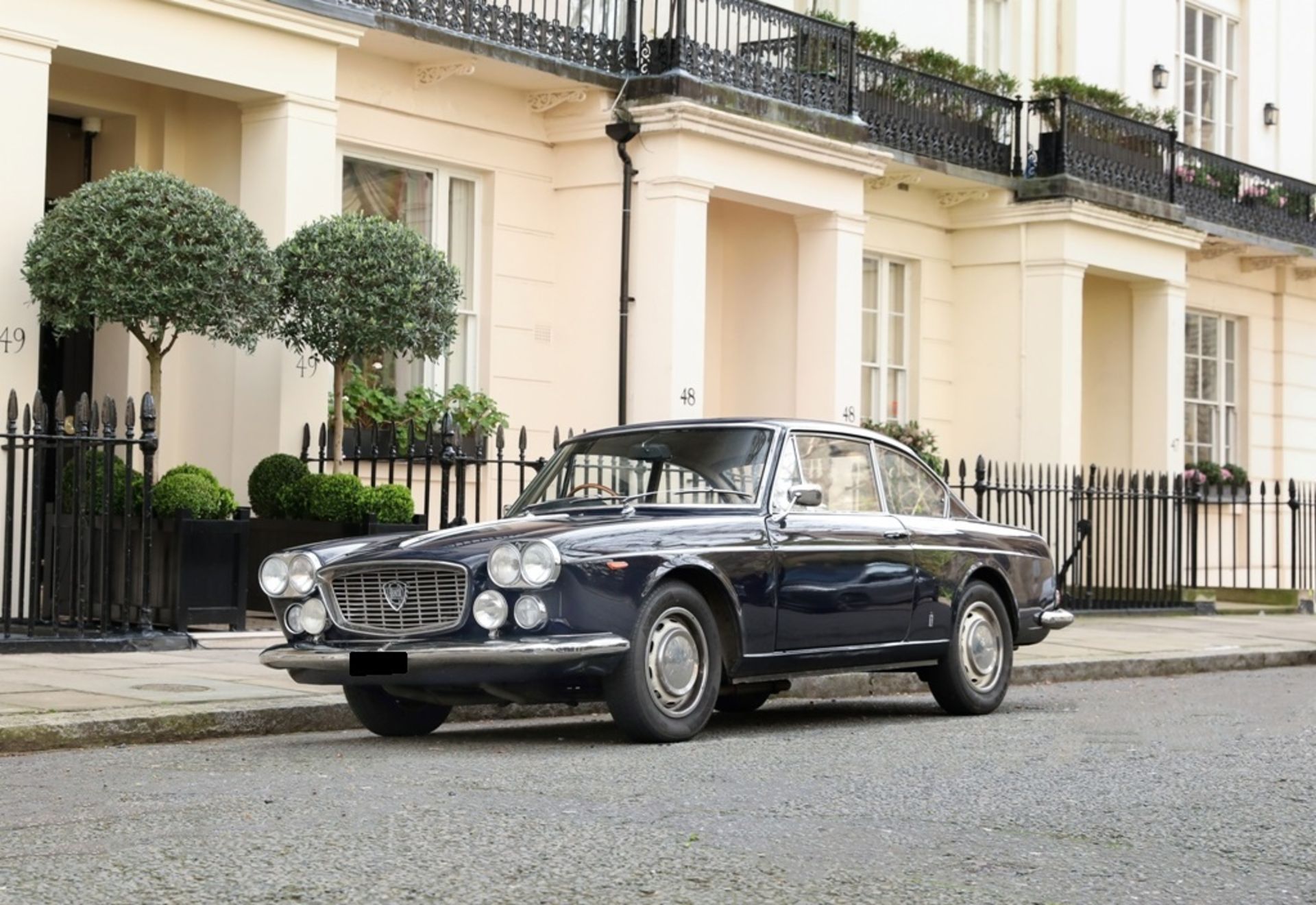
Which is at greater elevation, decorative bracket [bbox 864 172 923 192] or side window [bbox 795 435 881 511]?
decorative bracket [bbox 864 172 923 192]

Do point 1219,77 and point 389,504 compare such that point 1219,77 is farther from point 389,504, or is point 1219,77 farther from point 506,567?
point 506,567

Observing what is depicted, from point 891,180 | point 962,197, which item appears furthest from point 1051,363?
point 891,180

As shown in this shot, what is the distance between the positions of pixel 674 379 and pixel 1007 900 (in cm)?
1283

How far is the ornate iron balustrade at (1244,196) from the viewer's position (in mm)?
25172

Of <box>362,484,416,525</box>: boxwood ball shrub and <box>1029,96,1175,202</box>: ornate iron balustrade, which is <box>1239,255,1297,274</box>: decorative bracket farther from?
<box>362,484,416,525</box>: boxwood ball shrub

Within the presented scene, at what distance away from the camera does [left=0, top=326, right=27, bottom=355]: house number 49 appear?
13594 millimetres

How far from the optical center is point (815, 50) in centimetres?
1981

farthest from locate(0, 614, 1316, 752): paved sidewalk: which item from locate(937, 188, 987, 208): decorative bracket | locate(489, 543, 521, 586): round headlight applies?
locate(937, 188, 987, 208): decorative bracket

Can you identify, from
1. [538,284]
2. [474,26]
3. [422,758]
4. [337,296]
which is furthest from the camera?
[538,284]

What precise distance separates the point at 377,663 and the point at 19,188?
258 inches

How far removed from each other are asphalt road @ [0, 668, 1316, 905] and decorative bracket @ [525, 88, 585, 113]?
9751 millimetres

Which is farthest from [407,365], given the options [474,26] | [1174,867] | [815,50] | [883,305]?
[1174,867]

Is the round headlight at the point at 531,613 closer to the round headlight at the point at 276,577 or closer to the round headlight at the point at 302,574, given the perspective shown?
the round headlight at the point at 302,574

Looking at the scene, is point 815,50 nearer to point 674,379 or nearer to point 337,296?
point 674,379
